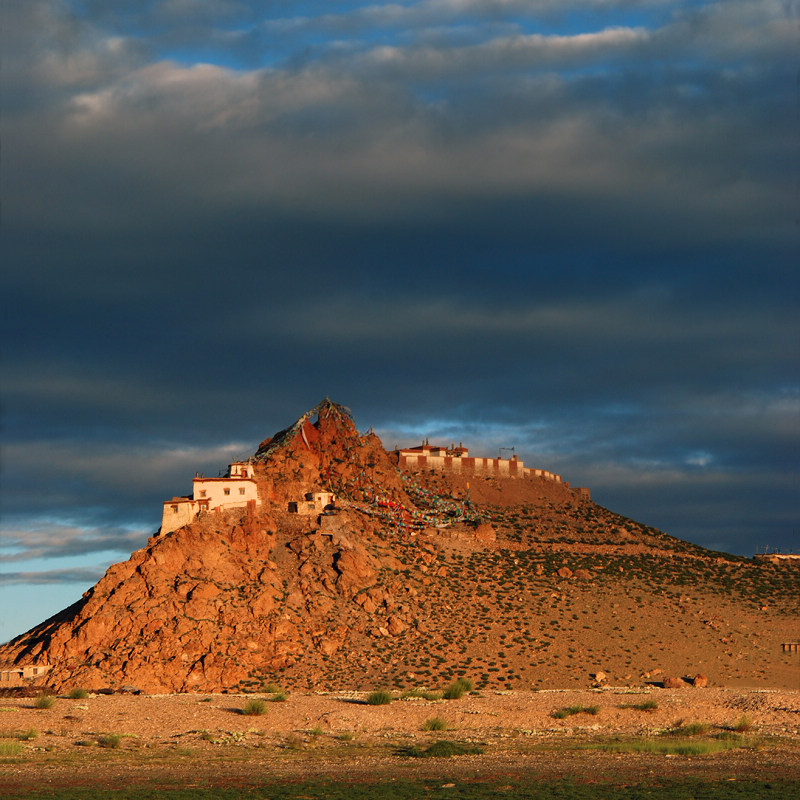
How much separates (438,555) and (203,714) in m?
41.6

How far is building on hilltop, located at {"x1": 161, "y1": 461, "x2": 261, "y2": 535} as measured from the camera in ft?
281

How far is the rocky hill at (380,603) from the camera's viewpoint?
76.6 m

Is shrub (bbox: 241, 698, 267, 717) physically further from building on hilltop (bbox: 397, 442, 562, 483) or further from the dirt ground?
building on hilltop (bbox: 397, 442, 562, 483)

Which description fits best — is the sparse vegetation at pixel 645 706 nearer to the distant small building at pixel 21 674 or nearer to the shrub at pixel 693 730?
the shrub at pixel 693 730

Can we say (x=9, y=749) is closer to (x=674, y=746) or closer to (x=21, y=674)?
(x=674, y=746)

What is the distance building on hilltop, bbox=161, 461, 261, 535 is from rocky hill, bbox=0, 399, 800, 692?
2.69 ft

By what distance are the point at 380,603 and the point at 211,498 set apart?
14338mm

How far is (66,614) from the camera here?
8675 centimetres

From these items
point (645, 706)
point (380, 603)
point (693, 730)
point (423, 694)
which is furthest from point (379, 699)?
point (380, 603)

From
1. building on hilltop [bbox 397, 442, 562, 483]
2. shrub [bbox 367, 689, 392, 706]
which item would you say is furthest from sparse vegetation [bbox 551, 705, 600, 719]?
building on hilltop [bbox 397, 442, 562, 483]

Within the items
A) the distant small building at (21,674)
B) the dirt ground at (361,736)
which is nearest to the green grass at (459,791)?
the dirt ground at (361,736)

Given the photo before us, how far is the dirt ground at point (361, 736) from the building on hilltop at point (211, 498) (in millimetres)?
20456

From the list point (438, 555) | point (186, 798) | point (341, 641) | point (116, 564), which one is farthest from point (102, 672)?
point (186, 798)

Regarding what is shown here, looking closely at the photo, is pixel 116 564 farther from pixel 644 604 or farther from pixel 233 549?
pixel 644 604
